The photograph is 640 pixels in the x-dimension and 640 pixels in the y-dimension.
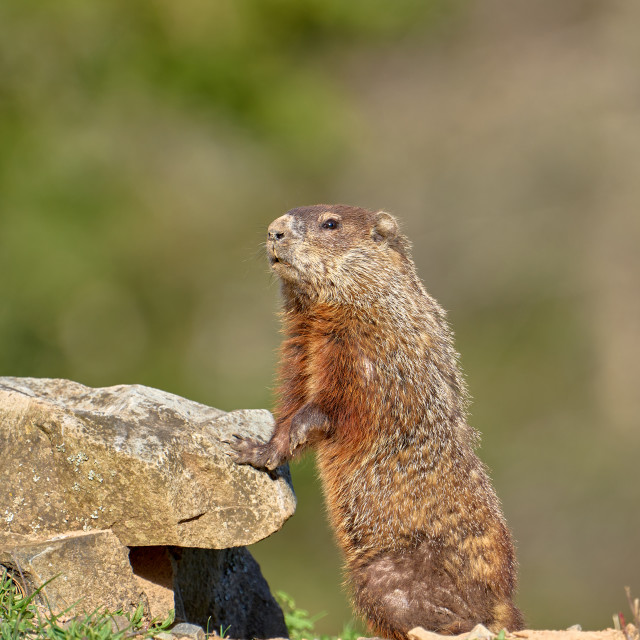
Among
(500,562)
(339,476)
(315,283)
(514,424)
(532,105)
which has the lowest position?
(500,562)

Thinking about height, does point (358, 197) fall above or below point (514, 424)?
above

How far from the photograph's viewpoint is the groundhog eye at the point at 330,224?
6.44 m

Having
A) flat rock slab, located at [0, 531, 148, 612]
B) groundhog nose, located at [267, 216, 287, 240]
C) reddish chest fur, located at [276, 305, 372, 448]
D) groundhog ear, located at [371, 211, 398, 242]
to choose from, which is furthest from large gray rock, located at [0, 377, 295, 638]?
groundhog ear, located at [371, 211, 398, 242]

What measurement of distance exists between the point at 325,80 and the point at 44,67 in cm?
481

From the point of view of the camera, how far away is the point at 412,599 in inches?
222

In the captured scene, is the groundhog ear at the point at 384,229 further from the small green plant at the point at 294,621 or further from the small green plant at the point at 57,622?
the small green plant at the point at 57,622

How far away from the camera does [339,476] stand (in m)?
5.99

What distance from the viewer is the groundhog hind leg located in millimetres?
5609

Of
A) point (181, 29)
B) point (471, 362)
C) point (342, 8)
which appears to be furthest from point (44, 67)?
point (471, 362)

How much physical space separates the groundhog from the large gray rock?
270 millimetres

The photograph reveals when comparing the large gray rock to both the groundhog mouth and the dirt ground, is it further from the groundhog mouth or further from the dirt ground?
the dirt ground

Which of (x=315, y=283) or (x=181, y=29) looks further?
(x=181, y=29)

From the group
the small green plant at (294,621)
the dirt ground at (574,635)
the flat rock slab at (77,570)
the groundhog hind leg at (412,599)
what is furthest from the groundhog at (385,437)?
the small green plant at (294,621)

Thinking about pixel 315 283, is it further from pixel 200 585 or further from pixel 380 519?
pixel 200 585
